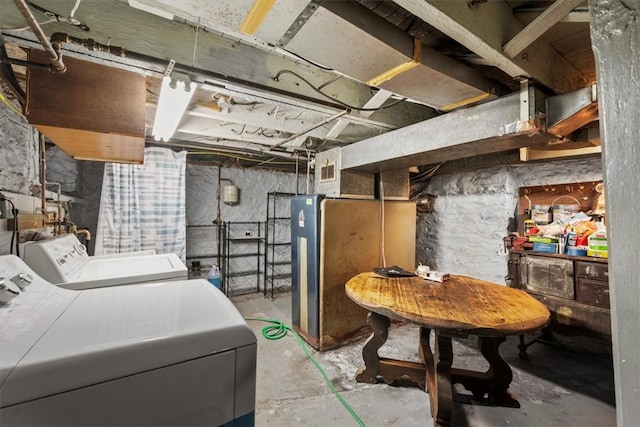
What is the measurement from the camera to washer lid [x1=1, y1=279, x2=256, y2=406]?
0.62 meters

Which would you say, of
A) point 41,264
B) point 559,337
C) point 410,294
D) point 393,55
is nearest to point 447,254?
point 559,337

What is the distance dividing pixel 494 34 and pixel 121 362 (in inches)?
69.7

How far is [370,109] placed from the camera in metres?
1.98

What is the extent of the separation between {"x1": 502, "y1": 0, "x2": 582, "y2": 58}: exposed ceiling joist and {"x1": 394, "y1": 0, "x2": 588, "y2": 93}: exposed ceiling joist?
36 mm

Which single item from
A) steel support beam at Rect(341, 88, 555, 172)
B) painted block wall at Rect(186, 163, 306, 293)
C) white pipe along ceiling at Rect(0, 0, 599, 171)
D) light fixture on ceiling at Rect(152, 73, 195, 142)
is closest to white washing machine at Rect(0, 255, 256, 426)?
white pipe along ceiling at Rect(0, 0, 599, 171)

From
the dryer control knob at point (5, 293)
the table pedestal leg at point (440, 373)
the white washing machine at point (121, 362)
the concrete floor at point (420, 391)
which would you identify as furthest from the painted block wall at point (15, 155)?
the table pedestal leg at point (440, 373)

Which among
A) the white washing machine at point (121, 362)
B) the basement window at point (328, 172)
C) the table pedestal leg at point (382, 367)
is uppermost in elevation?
the basement window at point (328, 172)

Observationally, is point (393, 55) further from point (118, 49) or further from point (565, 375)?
point (565, 375)

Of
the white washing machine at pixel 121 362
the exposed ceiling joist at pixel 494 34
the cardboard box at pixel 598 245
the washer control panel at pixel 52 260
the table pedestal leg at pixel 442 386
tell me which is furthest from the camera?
the cardboard box at pixel 598 245

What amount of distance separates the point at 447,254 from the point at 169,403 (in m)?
3.75

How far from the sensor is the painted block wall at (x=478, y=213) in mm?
2961

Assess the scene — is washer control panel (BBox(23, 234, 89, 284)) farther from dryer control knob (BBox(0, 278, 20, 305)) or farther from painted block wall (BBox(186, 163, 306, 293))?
painted block wall (BBox(186, 163, 306, 293))

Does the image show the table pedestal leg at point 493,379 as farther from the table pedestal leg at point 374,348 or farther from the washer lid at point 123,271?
the washer lid at point 123,271

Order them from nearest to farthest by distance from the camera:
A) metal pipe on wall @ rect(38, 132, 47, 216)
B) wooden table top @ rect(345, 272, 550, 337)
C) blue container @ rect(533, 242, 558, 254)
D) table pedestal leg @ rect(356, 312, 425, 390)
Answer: wooden table top @ rect(345, 272, 550, 337)
metal pipe on wall @ rect(38, 132, 47, 216)
table pedestal leg @ rect(356, 312, 425, 390)
blue container @ rect(533, 242, 558, 254)
